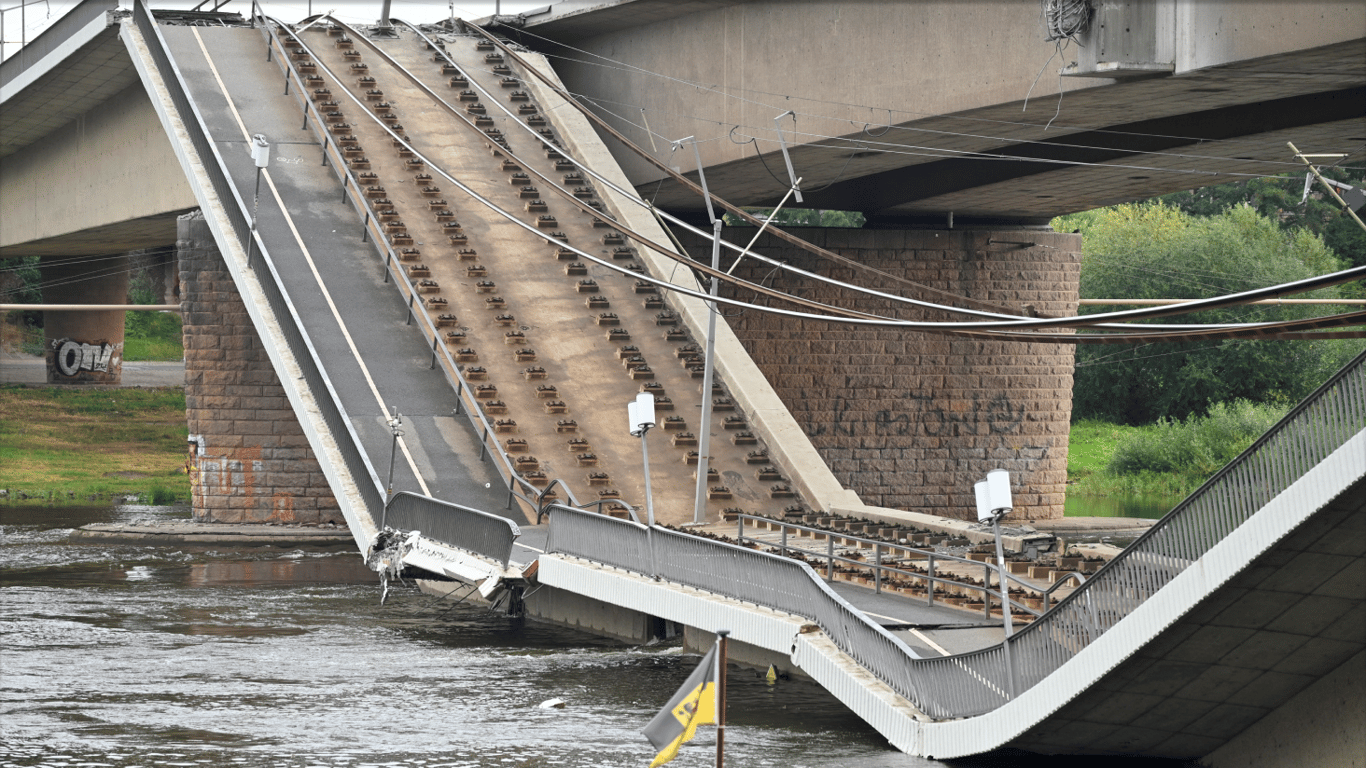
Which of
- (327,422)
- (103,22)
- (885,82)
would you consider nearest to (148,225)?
(103,22)

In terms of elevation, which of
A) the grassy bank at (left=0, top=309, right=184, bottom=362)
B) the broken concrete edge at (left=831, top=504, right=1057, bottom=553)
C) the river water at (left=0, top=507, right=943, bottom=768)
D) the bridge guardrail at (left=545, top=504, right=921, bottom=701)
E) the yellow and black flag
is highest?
the grassy bank at (left=0, top=309, right=184, bottom=362)

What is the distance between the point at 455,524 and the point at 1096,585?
10.2 metres

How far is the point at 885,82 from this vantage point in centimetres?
2716

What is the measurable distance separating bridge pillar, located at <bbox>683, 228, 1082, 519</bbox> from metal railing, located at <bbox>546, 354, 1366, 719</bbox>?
2176 centimetres

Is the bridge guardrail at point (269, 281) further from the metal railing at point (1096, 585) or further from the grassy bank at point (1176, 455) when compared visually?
the grassy bank at point (1176, 455)

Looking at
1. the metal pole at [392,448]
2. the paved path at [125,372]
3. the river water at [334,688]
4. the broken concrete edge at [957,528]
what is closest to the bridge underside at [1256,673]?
the river water at [334,688]

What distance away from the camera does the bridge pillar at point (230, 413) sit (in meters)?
35.1

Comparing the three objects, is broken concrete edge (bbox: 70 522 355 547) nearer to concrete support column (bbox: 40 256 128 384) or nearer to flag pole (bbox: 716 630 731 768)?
flag pole (bbox: 716 630 731 768)

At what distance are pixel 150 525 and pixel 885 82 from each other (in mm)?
16678

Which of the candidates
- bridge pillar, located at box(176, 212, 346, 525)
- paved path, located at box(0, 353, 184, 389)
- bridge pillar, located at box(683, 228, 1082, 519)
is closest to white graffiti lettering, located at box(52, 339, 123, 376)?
paved path, located at box(0, 353, 184, 389)

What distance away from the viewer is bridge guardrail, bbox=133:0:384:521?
24.2 m

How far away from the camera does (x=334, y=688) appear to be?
1889 centimetres

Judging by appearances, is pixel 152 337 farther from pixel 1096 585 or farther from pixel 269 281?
pixel 1096 585

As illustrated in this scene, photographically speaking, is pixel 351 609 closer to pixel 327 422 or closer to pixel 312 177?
pixel 327 422
